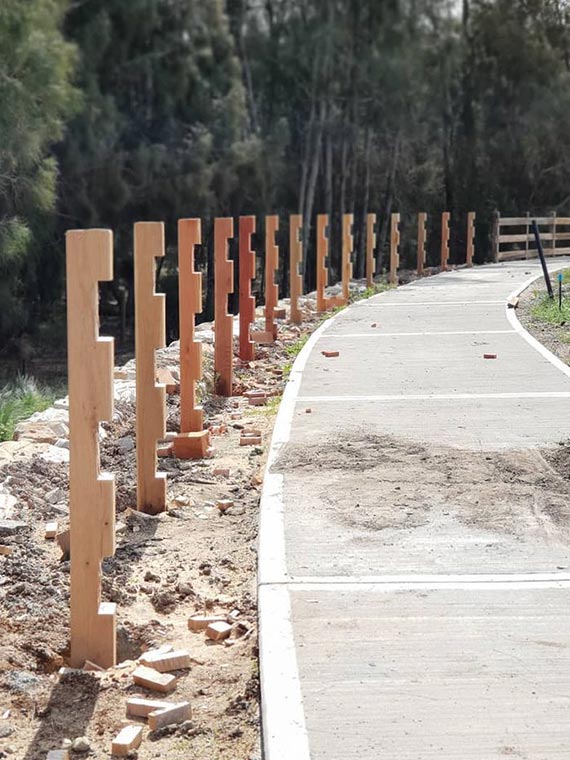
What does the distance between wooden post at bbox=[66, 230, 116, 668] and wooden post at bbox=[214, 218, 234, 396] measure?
509 centimetres

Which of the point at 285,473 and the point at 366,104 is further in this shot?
the point at 366,104

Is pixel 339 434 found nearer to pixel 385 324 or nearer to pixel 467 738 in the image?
pixel 467 738

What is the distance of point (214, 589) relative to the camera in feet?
15.5

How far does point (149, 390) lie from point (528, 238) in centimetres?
2311

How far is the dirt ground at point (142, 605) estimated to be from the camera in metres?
3.49

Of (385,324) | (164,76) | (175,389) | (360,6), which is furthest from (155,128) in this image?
(175,389)

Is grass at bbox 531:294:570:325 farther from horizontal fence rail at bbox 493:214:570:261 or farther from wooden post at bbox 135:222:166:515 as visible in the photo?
horizontal fence rail at bbox 493:214:570:261

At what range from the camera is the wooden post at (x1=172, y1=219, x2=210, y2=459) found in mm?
7043

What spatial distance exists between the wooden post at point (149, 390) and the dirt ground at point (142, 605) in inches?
5.0

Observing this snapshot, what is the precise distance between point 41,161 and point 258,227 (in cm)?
919

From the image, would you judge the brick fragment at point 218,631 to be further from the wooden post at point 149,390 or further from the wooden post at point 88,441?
the wooden post at point 149,390

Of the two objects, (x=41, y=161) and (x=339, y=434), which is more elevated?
(x=41, y=161)

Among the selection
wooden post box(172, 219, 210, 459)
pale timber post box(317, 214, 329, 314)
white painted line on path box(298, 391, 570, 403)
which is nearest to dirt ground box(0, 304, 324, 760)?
wooden post box(172, 219, 210, 459)

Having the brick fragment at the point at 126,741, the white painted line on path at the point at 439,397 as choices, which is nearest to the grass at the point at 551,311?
the white painted line on path at the point at 439,397
